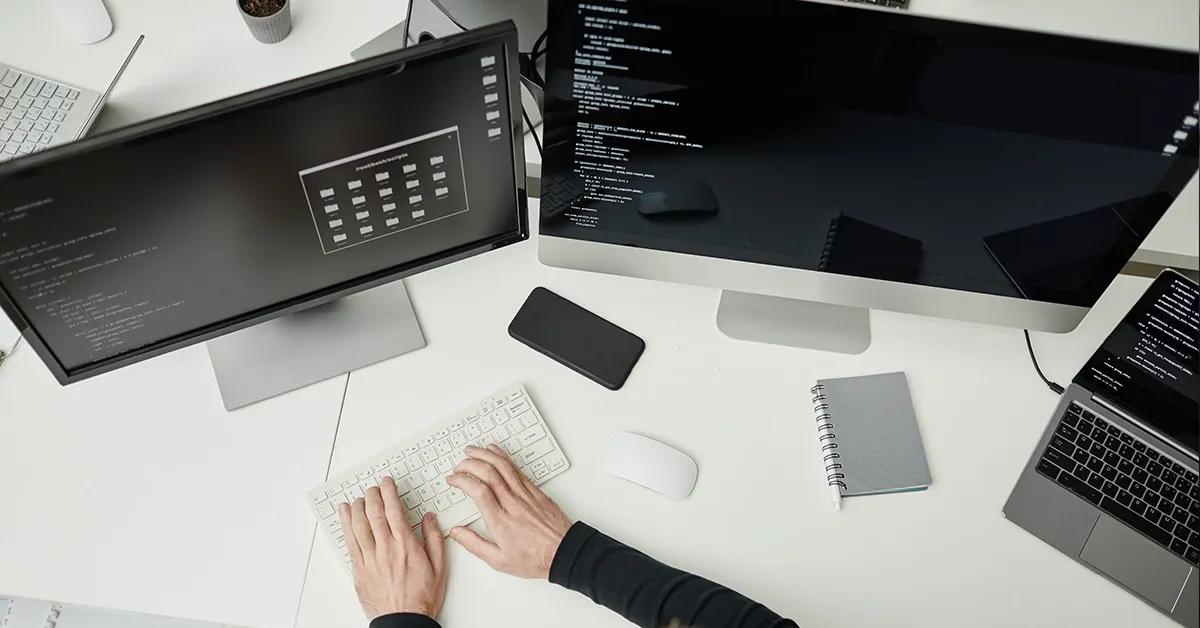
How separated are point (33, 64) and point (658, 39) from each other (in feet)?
3.25

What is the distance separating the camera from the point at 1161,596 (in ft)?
3.37

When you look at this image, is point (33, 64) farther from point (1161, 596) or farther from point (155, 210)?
point (1161, 596)

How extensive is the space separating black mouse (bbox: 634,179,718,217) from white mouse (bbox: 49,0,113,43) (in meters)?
0.88

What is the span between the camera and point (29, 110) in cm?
122

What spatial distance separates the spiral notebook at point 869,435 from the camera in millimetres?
1094

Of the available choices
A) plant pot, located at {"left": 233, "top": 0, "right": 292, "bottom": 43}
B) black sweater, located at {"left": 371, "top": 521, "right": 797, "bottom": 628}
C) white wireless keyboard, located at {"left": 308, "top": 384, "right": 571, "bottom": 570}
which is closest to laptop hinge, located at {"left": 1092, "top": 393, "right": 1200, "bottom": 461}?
Result: black sweater, located at {"left": 371, "top": 521, "right": 797, "bottom": 628}

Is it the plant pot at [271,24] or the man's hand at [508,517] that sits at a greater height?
the plant pot at [271,24]

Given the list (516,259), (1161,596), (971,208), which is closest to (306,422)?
(516,259)

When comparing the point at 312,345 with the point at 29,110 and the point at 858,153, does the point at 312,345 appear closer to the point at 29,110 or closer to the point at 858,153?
the point at 29,110

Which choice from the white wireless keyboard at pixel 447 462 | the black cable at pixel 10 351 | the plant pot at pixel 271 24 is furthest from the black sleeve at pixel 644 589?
the plant pot at pixel 271 24

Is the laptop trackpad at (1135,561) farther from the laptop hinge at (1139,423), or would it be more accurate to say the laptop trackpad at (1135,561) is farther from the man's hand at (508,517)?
the man's hand at (508,517)

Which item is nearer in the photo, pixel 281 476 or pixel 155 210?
pixel 155 210

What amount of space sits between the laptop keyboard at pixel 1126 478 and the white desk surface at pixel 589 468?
52 millimetres

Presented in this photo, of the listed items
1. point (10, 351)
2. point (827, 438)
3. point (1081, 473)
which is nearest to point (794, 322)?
point (827, 438)
